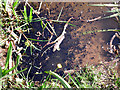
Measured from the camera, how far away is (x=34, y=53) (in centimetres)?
126

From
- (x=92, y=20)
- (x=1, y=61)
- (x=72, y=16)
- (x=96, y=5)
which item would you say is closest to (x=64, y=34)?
(x=72, y=16)

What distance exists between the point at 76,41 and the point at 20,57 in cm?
53

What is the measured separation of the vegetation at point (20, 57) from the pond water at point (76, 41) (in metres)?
0.05

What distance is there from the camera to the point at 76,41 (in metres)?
1.27

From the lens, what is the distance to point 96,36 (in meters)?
1.27

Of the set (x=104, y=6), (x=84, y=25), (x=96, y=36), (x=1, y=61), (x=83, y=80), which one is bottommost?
(x=83, y=80)

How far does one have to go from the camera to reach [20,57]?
125 cm

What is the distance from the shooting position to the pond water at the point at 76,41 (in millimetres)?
1247

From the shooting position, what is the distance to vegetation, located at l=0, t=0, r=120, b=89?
1200 mm

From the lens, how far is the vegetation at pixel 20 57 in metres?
1.20

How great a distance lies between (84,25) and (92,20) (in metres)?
0.09

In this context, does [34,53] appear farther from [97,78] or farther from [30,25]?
[97,78]

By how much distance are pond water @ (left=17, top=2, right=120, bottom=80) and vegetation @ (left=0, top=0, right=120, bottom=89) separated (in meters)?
0.05

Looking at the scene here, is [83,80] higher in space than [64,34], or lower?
lower
